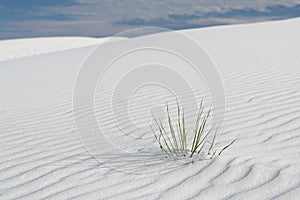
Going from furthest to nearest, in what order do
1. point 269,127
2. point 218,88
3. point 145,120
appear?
1. point 218,88
2. point 145,120
3. point 269,127

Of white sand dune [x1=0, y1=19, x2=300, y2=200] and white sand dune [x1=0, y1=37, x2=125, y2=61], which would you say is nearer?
white sand dune [x1=0, y1=19, x2=300, y2=200]

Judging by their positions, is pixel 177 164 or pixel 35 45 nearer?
pixel 177 164

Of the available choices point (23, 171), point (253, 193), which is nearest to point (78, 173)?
point (23, 171)

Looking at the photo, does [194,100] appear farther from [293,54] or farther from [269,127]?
[293,54]

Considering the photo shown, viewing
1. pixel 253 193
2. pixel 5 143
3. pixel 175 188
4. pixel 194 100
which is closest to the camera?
pixel 253 193

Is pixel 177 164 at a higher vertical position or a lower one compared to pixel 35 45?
lower

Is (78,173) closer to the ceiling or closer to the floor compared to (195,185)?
closer to the ceiling

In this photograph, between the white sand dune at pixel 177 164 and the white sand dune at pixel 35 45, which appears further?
the white sand dune at pixel 35 45

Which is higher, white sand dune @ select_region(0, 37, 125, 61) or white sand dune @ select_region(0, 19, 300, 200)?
white sand dune @ select_region(0, 37, 125, 61)

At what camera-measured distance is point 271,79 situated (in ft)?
18.2

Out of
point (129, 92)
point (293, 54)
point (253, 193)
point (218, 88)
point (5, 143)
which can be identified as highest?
point (293, 54)

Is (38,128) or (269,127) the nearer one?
(269,127)

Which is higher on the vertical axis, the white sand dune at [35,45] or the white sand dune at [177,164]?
the white sand dune at [35,45]

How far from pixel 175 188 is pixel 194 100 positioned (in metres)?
2.47
